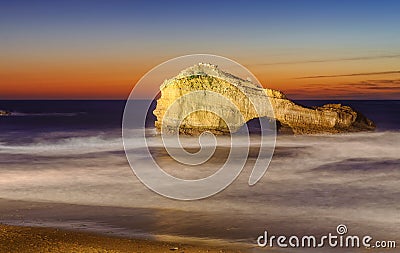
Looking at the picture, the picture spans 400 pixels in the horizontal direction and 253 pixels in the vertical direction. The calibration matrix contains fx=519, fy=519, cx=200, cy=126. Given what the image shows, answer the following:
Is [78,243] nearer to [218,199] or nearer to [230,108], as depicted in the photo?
[218,199]

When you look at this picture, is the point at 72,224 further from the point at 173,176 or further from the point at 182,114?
the point at 182,114

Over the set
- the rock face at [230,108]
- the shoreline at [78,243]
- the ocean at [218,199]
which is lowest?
the ocean at [218,199]

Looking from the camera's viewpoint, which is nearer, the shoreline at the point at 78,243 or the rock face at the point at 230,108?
the shoreline at the point at 78,243

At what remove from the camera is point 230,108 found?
27797mm

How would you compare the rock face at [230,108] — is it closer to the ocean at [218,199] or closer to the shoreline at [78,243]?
the ocean at [218,199]

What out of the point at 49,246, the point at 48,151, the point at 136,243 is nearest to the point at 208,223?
the point at 136,243

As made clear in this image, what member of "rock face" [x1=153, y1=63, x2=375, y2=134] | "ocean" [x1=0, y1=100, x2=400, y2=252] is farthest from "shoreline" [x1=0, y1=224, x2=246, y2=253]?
"rock face" [x1=153, y1=63, x2=375, y2=134]

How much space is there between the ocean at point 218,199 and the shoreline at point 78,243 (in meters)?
0.55

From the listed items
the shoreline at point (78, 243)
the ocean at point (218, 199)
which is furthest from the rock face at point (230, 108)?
the shoreline at point (78, 243)

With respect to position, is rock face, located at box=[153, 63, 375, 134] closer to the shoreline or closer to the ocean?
the ocean

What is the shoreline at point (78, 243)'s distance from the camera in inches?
324

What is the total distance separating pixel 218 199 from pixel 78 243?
5012 millimetres

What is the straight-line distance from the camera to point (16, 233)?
9070mm

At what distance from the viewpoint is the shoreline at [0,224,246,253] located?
324 inches
